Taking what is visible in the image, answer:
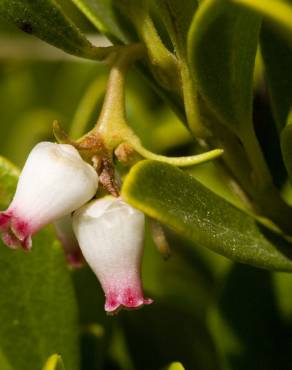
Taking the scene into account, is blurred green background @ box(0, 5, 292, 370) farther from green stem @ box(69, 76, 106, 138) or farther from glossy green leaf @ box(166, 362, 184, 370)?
glossy green leaf @ box(166, 362, 184, 370)

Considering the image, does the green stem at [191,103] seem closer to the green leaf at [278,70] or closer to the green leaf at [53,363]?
the green leaf at [278,70]

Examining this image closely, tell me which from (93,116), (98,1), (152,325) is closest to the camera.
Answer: (98,1)

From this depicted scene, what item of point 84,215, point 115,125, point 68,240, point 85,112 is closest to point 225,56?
point 115,125

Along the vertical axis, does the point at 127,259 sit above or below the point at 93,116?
above

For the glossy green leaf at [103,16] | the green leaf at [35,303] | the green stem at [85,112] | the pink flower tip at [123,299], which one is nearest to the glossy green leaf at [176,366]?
the pink flower tip at [123,299]

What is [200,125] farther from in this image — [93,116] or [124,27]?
[93,116]

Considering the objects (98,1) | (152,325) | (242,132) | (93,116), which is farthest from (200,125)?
(93,116)
